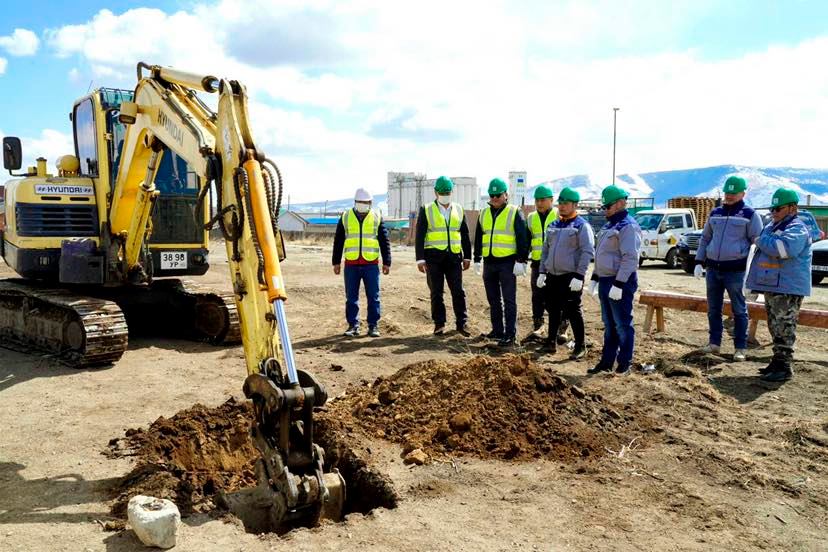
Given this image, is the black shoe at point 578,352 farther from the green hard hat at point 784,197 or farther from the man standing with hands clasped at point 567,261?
the green hard hat at point 784,197

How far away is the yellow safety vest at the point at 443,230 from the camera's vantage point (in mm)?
9375

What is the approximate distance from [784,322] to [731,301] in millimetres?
901

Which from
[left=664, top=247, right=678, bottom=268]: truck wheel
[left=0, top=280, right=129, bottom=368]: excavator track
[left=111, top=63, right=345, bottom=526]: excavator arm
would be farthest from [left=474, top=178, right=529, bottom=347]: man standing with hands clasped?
[left=664, top=247, right=678, bottom=268]: truck wheel

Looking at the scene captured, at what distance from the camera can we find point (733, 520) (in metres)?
4.09

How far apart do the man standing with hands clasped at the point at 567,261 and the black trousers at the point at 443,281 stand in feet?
4.39

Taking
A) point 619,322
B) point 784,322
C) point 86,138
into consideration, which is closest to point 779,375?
point 784,322

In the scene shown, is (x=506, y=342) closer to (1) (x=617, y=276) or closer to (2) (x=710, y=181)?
(1) (x=617, y=276)

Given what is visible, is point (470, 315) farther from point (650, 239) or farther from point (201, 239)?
point (650, 239)

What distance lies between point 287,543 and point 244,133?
2701mm

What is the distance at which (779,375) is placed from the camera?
7238mm

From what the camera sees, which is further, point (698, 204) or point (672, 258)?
point (698, 204)

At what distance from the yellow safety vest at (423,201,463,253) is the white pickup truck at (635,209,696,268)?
14052 millimetres

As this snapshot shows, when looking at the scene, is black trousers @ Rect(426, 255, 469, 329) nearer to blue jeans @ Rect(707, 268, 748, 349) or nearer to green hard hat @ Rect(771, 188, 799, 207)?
blue jeans @ Rect(707, 268, 748, 349)

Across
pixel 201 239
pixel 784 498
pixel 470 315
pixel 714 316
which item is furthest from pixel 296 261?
pixel 784 498
